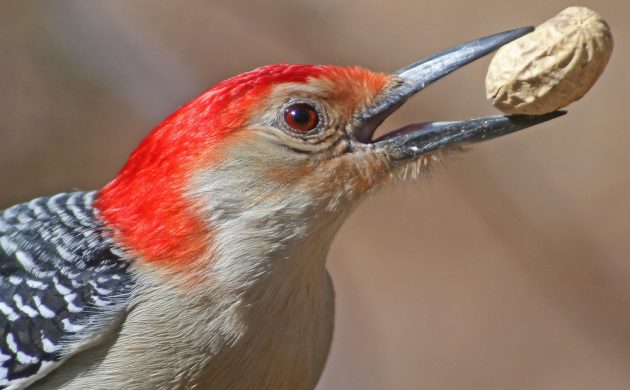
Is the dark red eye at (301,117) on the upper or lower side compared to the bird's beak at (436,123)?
upper

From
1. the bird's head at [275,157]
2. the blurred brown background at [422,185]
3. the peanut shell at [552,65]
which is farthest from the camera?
the blurred brown background at [422,185]

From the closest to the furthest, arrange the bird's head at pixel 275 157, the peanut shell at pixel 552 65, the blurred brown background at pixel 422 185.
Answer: the peanut shell at pixel 552 65, the bird's head at pixel 275 157, the blurred brown background at pixel 422 185

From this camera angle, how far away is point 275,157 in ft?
12.9

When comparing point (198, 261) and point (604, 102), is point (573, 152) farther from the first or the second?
point (198, 261)

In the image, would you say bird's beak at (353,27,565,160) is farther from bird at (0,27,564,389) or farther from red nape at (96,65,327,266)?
red nape at (96,65,327,266)

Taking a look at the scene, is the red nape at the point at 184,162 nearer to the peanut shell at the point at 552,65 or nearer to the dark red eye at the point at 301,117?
the dark red eye at the point at 301,117

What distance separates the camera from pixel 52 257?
4.19 metres

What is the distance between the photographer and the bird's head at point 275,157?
3.89 meters

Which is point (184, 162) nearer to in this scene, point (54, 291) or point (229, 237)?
point (229, 237)

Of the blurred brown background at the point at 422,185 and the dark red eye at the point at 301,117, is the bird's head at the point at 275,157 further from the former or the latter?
the blurred brown background at the point at 422,185

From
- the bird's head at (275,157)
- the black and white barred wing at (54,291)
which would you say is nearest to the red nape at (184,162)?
the bird's head at (275,157)

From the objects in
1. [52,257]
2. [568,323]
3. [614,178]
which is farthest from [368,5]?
[52,257]

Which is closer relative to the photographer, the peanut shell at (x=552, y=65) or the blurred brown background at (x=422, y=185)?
the peanut shell at (x=552, y=65)

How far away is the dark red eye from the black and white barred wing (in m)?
0.77
